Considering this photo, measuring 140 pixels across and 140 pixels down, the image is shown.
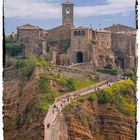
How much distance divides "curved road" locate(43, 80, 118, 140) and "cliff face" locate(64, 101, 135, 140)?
38 centimetres

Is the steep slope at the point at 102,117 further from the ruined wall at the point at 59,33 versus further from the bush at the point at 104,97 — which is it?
the ruined wall at the point at 59,33

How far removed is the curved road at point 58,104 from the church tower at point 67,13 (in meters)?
3.40

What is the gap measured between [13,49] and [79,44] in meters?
3.15

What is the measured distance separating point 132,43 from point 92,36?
75.7 inches

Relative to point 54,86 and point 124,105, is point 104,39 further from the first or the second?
point 124,105

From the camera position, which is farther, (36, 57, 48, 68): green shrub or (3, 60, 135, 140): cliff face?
(36, 57, 48, 68): green shrub

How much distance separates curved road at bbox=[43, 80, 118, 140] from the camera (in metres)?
10.4

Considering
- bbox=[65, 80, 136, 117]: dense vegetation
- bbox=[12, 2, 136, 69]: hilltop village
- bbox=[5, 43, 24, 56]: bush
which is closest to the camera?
bbox=[65, 80, 136, 117]: dense vegetation

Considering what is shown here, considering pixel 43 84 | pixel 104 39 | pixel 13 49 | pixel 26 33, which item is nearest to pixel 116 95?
pixel 43 84

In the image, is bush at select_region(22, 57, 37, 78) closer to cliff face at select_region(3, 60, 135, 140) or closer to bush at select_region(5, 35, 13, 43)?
cliff face at select_region(3, 60, 135, 140)

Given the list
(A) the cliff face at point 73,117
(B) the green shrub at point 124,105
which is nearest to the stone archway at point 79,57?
(A) the cliff face at point 73,117

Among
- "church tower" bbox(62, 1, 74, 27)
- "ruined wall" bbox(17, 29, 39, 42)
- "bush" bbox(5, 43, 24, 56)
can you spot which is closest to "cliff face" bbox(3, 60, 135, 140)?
"bush" bbox(5, 43, 24, 56)

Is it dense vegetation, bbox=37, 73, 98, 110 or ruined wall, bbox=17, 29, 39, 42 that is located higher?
ruined wall, bbox=17, 29, 39, 42

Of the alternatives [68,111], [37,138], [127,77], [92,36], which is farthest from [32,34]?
[37,138]
